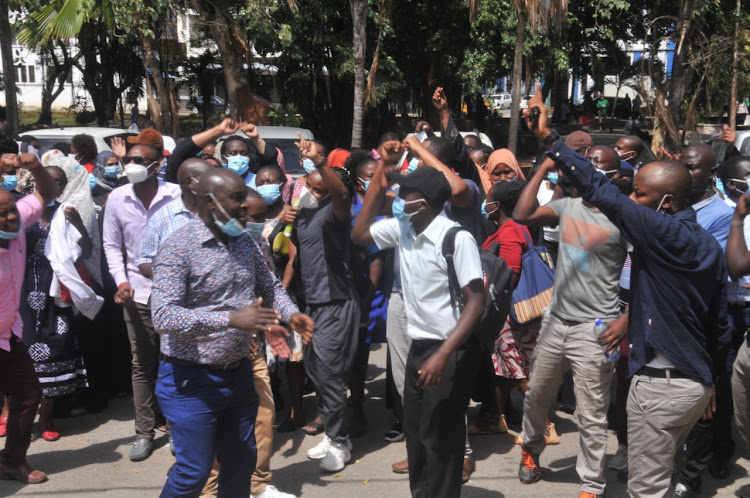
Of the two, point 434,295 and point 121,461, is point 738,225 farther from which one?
point 121,461

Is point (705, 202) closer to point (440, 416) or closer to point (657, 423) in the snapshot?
point (657, 423)

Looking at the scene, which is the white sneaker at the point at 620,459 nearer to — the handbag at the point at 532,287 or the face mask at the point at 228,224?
the handbag at the point at 532,287

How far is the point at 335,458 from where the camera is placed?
516cm

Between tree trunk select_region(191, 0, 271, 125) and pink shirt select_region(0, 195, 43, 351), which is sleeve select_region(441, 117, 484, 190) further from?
tree trunk select_region(191, 0, 271, 125)

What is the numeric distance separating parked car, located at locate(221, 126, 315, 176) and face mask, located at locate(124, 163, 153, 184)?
16.2 feet

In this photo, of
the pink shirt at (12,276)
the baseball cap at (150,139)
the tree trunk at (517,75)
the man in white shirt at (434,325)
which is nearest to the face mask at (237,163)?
the baseball cap at (150,139)

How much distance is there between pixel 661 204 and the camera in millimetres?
3916

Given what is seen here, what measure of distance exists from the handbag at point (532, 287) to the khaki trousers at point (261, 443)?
187 centimetres

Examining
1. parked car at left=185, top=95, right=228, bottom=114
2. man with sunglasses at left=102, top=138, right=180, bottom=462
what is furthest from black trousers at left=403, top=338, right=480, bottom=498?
parked car at left=185, top=95, right=228, bottom=114

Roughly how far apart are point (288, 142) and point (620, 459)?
7.05 metres

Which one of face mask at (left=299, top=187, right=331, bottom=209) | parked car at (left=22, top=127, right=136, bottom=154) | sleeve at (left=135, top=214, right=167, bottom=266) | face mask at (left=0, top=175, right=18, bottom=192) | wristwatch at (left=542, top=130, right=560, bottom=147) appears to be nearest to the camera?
wristwatch at (left=542, top=130, right=560, bottom=147)

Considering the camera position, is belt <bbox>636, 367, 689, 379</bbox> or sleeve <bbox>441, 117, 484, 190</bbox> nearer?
belt <bbox>636, 367, 689, 379</bbox>

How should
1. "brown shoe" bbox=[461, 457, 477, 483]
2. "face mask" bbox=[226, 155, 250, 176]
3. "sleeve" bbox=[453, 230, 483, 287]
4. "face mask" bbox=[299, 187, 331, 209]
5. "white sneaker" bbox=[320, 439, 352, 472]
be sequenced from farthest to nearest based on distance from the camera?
"face mask" bbox=[226, 155, 250, 176], "face mask" bbox=[299, 187, 331, 209], "white sneaker" bbox=[320, 439, 352, 472], "brown shoe" bbox=[461, 457, 477, 483], "sleeve" bbox=[453, 230, 483, 287]

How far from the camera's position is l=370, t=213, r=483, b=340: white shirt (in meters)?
3.86
